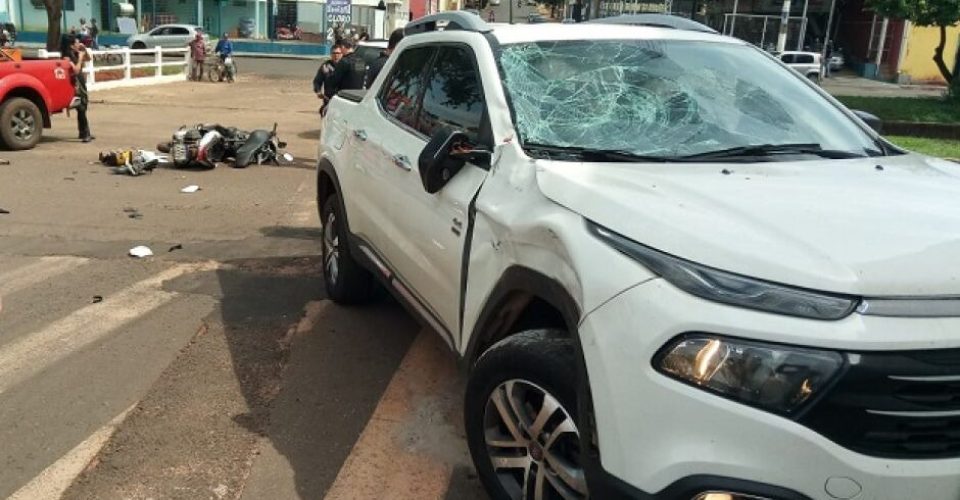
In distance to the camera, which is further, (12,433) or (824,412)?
(12,433)

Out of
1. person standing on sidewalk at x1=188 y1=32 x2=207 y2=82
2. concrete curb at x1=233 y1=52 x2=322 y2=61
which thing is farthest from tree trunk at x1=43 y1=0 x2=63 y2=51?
concrete curb at x1=233 y1=52 x2=322 y2=61

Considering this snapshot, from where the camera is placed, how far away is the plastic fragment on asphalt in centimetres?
678

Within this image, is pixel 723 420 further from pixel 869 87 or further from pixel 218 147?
pixel 869 87

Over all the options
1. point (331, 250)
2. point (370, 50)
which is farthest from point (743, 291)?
point (370, 50)

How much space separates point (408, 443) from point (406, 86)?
197 cm

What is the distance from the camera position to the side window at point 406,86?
14.1 feet

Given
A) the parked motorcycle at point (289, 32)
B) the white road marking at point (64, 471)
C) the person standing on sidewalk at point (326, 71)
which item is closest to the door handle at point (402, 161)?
the white road marking at point (64, 471)

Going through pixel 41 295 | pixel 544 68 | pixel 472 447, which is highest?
pixel 544 68

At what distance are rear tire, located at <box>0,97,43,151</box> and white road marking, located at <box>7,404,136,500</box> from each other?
9.98 metres

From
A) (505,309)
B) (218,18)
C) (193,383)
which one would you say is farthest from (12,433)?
(218,18)

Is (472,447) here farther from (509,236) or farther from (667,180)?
(667,180)

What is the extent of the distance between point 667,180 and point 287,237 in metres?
5.54

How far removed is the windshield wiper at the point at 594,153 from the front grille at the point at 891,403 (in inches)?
49.9

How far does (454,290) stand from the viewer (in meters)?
3.34
